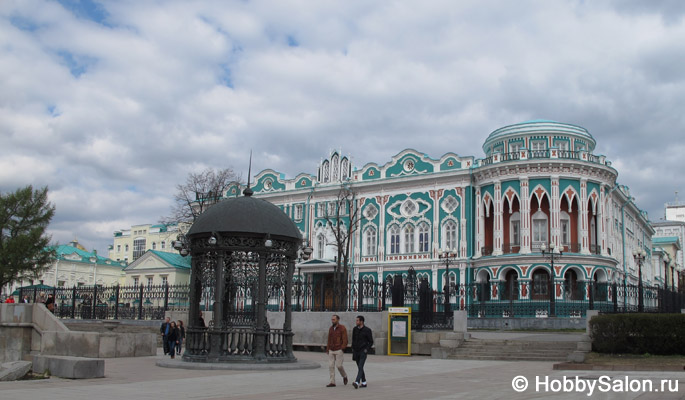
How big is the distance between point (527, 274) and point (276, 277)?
2944cm

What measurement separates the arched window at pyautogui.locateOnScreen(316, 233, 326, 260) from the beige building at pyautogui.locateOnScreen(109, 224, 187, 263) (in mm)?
38101

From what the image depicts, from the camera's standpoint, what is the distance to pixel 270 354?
17.9 metres

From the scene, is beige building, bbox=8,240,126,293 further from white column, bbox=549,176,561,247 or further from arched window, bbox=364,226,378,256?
white column, bbox=549,176,561,247

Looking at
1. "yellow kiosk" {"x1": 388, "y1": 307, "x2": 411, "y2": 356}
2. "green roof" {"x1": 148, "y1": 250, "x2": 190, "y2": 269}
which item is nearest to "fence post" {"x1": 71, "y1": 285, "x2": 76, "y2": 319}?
"yellow kiosk" {"x1": 388, "y1": 307, "x2": 411, "y2": 356}

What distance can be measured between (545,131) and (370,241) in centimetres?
1526

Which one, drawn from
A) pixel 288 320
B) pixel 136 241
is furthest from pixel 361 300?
pixel 136 241

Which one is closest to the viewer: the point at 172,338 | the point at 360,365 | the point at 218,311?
the point at 360,365

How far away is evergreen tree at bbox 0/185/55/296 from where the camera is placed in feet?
147

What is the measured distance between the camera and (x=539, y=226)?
153 ft

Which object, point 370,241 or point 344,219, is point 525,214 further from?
point 344,219

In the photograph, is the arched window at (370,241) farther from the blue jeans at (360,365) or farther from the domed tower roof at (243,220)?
the blue jeans at (360,365)

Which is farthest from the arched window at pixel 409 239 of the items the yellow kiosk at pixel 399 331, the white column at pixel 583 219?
the yellow kiosk at pixel 399 331

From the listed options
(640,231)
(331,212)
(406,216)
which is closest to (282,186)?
(331,212)

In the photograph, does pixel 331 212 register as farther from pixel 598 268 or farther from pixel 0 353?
pixel 0 353
